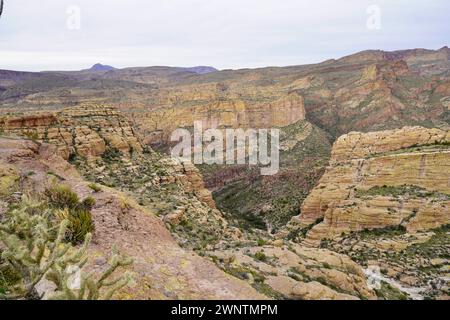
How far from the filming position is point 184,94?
118688 millimetres

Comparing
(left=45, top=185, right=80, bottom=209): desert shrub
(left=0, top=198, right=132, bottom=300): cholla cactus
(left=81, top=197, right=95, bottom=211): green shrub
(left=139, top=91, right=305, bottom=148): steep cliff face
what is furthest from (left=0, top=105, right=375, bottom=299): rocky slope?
(left=139, top=91, right=305, bottom=148): steep cliff face

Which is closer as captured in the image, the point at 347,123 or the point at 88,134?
the point at 88,134

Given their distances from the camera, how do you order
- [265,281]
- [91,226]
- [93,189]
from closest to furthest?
1. [91,226]
2. [265,281]
3. [93,189]

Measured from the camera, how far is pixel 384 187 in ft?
127

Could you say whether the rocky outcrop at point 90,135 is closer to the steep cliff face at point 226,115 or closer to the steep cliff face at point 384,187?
the steep cliff face at point 384,187

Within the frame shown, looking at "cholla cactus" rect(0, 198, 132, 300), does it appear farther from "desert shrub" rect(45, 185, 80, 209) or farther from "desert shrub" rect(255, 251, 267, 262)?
"desert shrub" rect(255, 251, 267, 262)

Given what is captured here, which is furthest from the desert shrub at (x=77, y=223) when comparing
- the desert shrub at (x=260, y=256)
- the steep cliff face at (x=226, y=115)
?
the steep cliff face at (x=226, y=115)

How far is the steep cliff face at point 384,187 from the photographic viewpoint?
34597 mm

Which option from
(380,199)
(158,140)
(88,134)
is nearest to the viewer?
(88,134)

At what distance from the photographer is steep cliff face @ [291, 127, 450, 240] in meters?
34.6

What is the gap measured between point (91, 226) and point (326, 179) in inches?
1542

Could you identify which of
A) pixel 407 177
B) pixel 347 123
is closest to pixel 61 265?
pixel 407 177

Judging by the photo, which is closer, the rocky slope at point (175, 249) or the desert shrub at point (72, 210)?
the rocky slope at point (175, 249)
